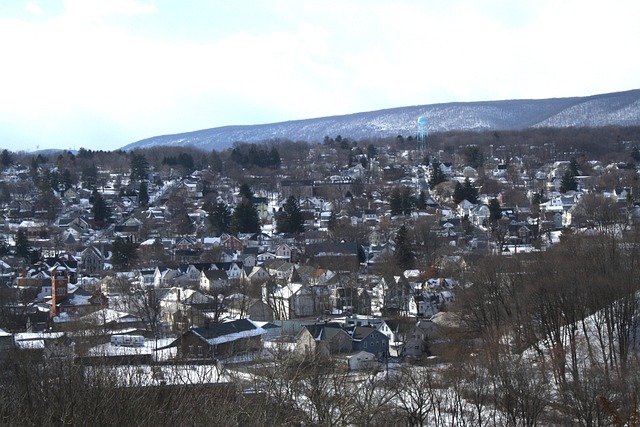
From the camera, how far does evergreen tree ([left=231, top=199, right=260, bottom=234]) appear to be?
50.5 metres

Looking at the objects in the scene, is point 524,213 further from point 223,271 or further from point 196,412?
point 196,412

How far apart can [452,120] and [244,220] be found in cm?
11853

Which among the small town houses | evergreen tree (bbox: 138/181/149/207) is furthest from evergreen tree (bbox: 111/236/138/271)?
evergreen tree (bbox: 138/181/149/207)

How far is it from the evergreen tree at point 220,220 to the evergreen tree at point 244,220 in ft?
2.79

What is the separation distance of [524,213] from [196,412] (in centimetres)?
4548

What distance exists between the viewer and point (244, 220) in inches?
2000

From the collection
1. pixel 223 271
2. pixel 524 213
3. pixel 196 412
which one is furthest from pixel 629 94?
pixel 196 412

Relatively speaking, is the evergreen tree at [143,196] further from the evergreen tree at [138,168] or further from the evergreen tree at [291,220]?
the evergreen tree at [291,220]

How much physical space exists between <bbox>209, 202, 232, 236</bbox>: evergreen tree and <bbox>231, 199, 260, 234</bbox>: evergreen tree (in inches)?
33.4

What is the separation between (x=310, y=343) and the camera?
902 inches

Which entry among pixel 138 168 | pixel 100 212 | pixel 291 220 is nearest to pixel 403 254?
pixel 291 220

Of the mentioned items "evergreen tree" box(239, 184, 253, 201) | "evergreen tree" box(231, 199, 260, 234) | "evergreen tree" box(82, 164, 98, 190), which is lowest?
"evergreen tree" box(231, 199, 260, 234)

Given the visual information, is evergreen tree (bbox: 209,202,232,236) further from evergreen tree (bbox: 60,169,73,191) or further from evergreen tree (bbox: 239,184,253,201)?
evergreen tree (bbox: 60,169,73,191)

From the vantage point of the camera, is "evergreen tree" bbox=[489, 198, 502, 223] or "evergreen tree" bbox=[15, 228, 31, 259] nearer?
"evergreen tree" bbox=[15, 228, 31, 259]
